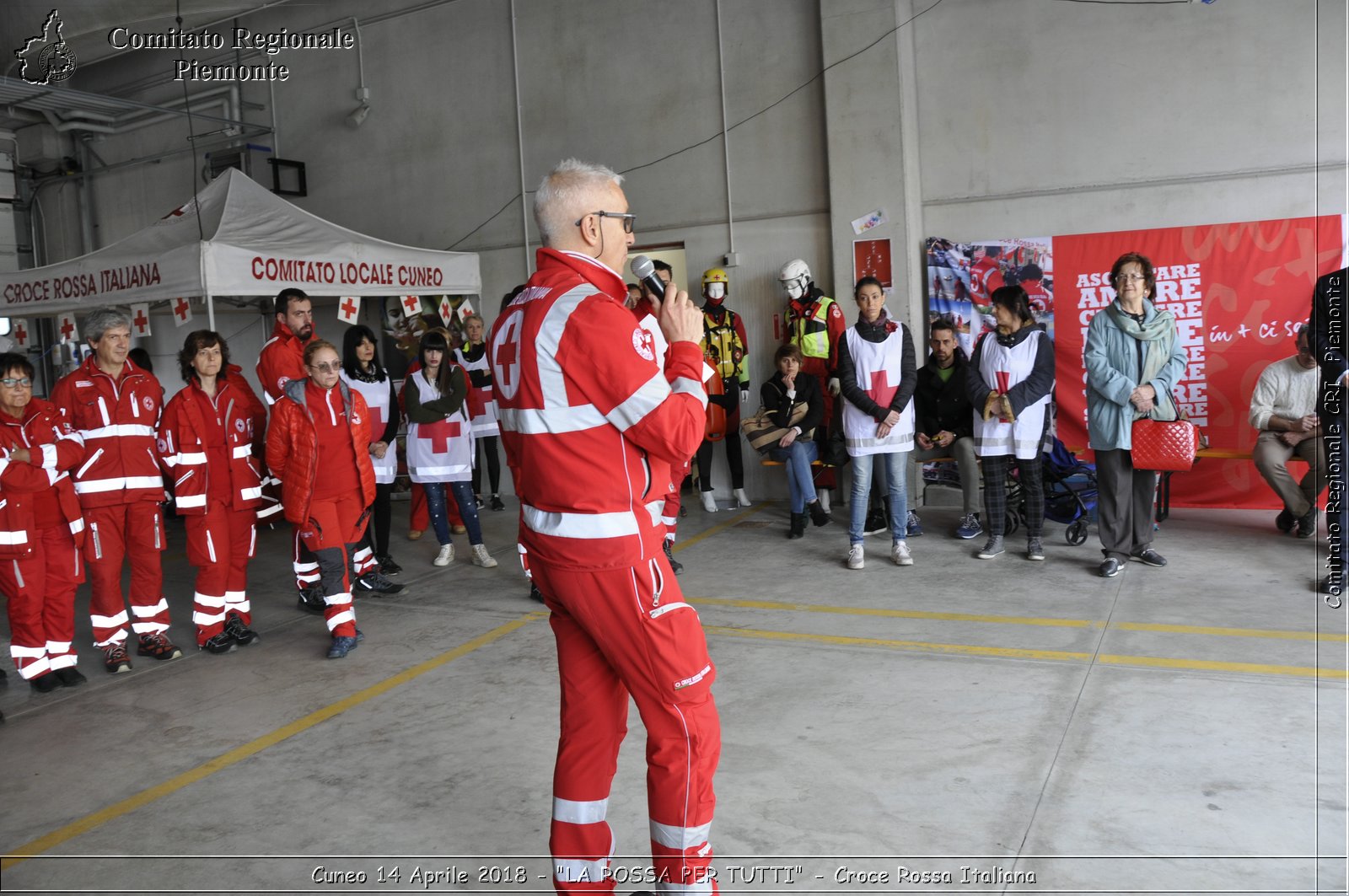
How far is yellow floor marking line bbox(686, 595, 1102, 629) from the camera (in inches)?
201

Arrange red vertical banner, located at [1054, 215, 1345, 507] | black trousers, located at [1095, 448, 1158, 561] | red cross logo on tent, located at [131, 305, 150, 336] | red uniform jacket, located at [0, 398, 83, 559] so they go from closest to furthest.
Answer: red uniform jacket, located at [0, 398, 83, 559]
black trousers, located at [1095, 448, 1158, 561]
red vertical banner, located at [1054, 215, 1345, 507]
red cross logo on tent, located at [131, 305, 150, 336]

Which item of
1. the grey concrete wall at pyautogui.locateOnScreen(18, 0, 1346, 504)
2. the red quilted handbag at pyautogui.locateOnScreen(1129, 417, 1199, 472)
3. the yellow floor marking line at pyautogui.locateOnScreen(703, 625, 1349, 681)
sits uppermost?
the grey concrete wall at pyautogui.locateOnScreen(18, 0, 1346, 504)

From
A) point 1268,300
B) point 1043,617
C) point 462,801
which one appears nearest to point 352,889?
point 462,801

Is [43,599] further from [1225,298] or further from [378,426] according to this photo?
[1225,298]

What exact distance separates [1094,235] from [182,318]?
7613 millimetres

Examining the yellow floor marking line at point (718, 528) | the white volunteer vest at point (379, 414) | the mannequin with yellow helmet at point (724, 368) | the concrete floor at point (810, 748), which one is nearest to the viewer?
the concrete floor at point (810, 748)

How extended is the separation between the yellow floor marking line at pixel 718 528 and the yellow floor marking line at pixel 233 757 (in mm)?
2060

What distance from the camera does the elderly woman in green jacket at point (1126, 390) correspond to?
5.82 m

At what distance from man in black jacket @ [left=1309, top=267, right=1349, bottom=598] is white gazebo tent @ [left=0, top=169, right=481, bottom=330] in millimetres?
7179

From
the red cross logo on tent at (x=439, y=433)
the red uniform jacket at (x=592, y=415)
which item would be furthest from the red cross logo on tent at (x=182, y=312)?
the red uniform jacket at (x=592, y=415)

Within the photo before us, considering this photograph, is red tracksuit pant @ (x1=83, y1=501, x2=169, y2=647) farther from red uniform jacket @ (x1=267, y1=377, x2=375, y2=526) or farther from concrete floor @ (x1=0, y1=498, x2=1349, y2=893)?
red uniform jacket @ (x1=267, y1=377, x2=375, y2=526)

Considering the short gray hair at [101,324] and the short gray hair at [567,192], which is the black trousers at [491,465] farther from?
the short gray hair at [567,192]

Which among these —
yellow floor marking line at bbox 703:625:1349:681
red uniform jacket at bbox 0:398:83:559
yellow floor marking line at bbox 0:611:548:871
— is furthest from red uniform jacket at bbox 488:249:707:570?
red uniform jacket at bbox 0:398:83:559

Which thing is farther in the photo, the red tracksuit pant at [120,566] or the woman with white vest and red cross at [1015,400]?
the woman with white vest and red cross at [1015,400]
